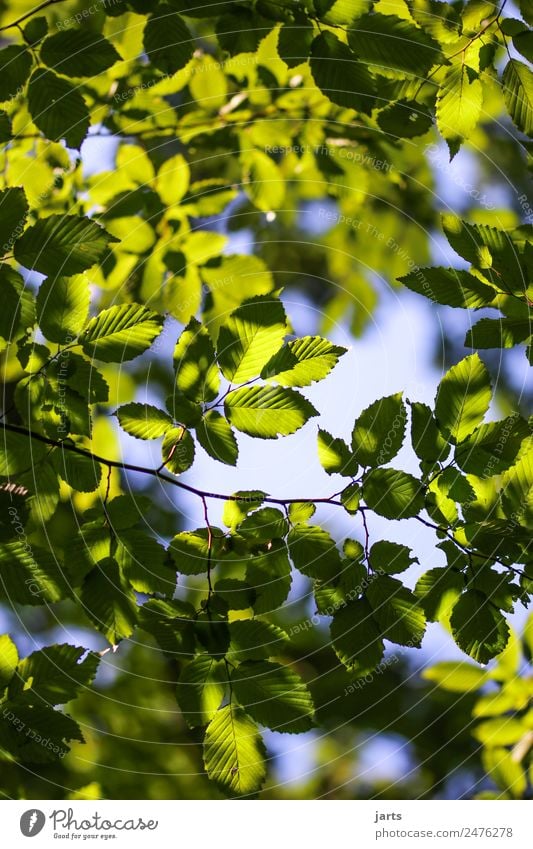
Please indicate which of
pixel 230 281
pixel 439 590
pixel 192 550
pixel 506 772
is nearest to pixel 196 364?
pixel 192 550

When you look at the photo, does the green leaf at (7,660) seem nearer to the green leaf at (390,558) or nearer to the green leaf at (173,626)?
the green leaf at (173,626)

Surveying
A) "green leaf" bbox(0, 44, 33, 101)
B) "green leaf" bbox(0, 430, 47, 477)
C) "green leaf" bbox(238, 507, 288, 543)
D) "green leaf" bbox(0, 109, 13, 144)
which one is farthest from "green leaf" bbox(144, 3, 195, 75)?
"green leaf" bbox(238, 507, 288, 543)

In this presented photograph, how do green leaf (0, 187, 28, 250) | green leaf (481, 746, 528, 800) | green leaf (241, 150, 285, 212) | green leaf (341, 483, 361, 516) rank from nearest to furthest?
green leaf (0, 187, 28, 250) → green leaf (341, 483, 361, 516) → green leaf (481, 746, 528, 800) → green leaf (241, 150, 285, 212)

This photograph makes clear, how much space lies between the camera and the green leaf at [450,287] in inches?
47.9

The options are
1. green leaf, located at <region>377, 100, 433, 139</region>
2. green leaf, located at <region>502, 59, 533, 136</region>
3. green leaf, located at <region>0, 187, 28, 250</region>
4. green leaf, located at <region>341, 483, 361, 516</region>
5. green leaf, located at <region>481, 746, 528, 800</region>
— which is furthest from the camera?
green leaf, located at <region>481, 746, 528, 800</region>

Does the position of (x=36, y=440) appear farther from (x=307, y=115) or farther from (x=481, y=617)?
(x=307, y=115)

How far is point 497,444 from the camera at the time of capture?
120 centimetres

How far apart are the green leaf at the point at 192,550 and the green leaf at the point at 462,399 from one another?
0.44 m

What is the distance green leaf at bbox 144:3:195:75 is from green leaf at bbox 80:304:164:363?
0.60 meters

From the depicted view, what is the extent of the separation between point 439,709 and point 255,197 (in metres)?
2.04

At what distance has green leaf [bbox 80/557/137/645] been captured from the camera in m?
1.21
